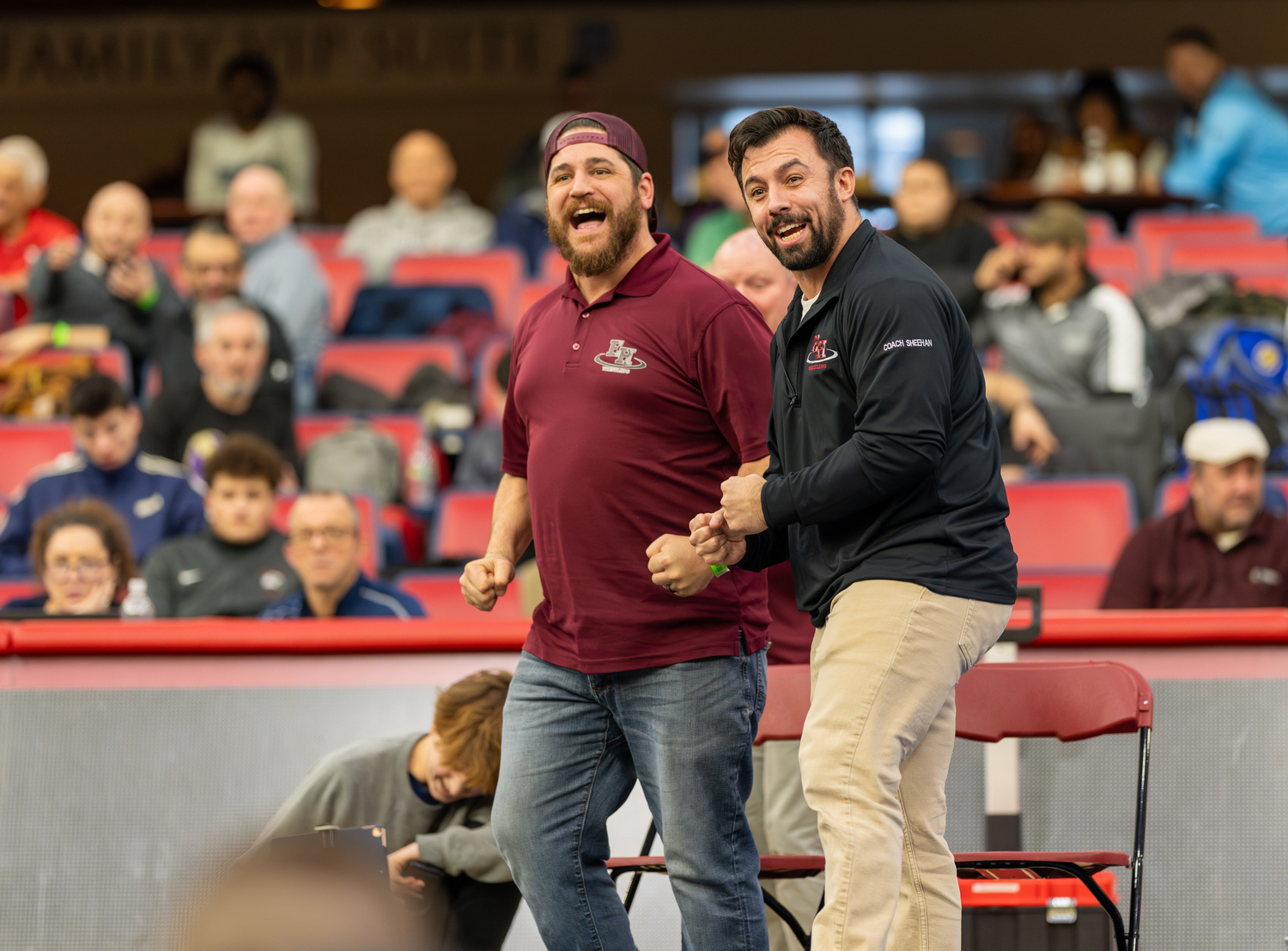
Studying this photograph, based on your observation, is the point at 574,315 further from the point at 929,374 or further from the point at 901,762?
the point at 901,762

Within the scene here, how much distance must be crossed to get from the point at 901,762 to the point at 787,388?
627 millimetres

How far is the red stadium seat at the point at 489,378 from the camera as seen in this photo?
20.5 feet

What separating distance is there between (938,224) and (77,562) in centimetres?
433

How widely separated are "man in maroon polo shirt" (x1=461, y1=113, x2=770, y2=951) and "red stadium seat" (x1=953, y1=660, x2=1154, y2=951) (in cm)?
Result: 52

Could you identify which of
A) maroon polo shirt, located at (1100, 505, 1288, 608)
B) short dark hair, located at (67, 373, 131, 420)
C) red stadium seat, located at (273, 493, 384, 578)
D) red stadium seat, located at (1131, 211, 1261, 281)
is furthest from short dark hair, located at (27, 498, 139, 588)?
red stadium seat, located at (1131, 211, 1261, 281)

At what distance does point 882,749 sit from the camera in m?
2.33

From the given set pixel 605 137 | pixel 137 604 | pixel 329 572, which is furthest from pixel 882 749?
pixel 137 604

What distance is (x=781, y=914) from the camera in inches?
115

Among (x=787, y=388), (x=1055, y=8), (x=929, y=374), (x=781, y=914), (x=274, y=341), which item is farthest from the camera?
(x=1055, y=8)

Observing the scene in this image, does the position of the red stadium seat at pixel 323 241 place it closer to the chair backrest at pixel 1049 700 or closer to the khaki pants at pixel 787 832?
the khaki pants at pixel 787 832

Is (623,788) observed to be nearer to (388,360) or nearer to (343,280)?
(388,360)

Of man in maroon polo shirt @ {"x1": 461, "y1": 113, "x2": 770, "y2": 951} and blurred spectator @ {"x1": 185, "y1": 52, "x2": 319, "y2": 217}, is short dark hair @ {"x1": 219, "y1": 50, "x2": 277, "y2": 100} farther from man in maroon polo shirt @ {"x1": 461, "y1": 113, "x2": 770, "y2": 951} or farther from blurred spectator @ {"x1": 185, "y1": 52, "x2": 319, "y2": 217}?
man in maroon polo shirt @ {"x1": 461, "y1": 113, "x2": 770, "y2": 951}

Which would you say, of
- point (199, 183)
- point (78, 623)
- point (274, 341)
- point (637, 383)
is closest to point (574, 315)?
point (637, 383)

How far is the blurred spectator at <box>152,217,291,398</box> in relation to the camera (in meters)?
6.45
